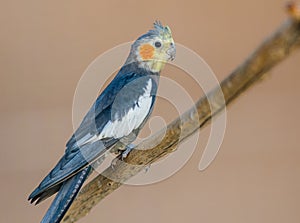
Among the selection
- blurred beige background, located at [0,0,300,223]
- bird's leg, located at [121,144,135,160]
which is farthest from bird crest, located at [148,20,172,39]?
blurred beige background, located at [0,0,300,223]

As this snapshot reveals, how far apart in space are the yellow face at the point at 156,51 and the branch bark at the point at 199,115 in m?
0.25

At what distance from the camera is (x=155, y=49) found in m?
1.06

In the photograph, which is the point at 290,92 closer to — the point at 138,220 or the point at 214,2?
the point at 214,2

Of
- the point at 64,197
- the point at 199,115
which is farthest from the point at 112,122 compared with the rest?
the point at 199,115

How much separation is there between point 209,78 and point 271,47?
1.59ft

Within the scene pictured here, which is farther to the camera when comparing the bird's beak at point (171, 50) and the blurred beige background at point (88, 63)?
the blurred beige background at point (88, 63)

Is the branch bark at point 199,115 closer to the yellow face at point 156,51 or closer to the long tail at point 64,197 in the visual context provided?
the long tail at point 64,197

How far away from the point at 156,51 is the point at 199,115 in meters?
0.37

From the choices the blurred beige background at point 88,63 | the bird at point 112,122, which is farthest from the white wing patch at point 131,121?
the blurred beige background at point 88,63

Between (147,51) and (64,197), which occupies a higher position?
(147,51)

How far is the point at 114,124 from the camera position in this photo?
98 centimetres

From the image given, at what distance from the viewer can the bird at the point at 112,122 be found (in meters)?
0.92

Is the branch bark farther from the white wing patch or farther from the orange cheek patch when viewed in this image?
the orange cheek patch

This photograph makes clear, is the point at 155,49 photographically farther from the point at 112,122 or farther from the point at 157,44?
the point at 112,122
